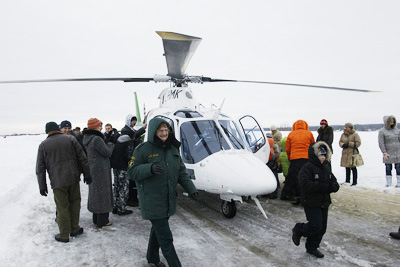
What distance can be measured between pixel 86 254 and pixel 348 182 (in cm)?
730

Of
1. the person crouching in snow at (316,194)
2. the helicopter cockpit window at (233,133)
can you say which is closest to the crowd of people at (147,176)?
the person crouching in snow at (316,194)

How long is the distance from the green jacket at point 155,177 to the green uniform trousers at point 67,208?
170cm

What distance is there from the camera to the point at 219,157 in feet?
15.4

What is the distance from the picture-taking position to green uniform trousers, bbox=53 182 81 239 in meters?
3.88

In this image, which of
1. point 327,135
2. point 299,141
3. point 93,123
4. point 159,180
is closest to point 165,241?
point 159,180

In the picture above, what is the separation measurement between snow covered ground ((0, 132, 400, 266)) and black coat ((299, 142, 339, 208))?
0.74 m

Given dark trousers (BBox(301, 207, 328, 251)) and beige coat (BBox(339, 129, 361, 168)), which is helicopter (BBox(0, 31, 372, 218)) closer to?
dark trousers (BBox(301, 207, 328, 251))

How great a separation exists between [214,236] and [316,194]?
1690 mm

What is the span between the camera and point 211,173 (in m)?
4.57

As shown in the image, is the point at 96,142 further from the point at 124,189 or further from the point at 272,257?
the point at 272,257

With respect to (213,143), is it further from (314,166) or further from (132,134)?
(314,166)

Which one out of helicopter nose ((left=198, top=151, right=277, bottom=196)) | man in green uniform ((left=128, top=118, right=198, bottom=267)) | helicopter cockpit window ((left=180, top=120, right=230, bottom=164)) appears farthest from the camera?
helicopter cockpit window ((left=180, top=120, right=230, bottom=164))

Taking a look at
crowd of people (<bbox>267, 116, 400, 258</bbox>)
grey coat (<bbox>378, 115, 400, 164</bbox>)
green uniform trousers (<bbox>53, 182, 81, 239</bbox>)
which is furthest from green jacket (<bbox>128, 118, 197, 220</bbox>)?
grey coat (<bbox>378, 115, 400, 164</bbox>)

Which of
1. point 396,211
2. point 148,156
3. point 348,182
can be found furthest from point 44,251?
point 348,182
